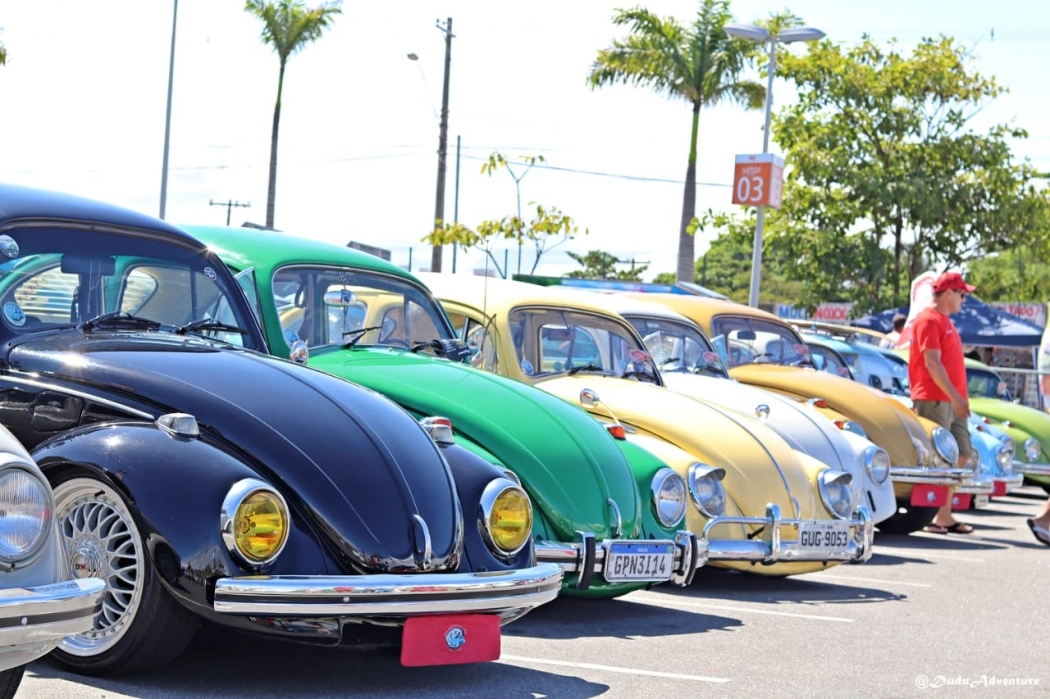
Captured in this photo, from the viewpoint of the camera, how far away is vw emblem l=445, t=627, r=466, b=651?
509cm

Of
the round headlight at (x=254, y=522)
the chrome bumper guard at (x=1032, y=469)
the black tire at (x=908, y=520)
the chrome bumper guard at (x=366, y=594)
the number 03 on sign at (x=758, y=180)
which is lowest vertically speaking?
the black tire at (x=908, y=520)

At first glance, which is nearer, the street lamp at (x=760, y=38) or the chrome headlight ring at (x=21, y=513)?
the chrome headlight ring at (x=21, y=513)

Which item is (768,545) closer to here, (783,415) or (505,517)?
(783,415)

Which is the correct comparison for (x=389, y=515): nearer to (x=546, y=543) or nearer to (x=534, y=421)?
(x=546, y=543)

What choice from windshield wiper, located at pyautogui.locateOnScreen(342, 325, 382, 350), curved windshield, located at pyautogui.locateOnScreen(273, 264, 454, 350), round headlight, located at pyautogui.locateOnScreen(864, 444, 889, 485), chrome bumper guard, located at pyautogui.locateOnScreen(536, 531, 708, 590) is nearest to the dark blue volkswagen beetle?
chrome bumper guard, located at pyautogui.locateOnScreen(536, 531, 708, 590)

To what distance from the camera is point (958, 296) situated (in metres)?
12.3

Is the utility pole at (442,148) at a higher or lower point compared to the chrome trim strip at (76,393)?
higher

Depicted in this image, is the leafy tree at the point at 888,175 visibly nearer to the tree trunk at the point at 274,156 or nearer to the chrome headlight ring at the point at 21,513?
the tree trunk at the point at 274,156

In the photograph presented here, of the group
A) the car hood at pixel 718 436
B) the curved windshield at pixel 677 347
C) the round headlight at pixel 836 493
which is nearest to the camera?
the car hood at pixel 718 436

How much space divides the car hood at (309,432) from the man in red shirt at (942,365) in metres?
7.49

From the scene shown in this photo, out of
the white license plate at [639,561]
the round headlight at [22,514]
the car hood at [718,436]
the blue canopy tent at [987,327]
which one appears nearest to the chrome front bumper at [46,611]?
the round headlight at [22,514]

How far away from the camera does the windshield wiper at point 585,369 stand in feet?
29.9

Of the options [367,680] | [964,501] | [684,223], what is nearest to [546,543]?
[367,680]

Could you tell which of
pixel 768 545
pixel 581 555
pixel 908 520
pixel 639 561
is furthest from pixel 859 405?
pixel 581 555
